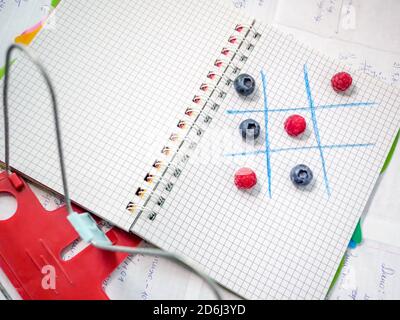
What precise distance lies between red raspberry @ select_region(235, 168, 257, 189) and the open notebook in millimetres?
24

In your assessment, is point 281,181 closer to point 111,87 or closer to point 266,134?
point 266,134

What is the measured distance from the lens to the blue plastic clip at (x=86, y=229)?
77 centimetres

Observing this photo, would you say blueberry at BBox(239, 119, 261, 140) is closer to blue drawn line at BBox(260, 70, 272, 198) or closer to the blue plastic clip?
blue drawn line at BBox(260, 70, 272, 198)

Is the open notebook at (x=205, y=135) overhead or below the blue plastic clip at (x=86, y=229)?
overhead

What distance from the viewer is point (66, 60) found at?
941mm

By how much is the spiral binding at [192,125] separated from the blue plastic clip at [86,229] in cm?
7

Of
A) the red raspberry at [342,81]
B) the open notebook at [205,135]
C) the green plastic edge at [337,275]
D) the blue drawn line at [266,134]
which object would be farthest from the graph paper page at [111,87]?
the green plastic edge at [337,275]

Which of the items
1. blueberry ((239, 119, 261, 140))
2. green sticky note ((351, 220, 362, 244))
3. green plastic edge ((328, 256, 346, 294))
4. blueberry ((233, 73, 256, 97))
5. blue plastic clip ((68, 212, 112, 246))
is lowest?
blue plastic clip ((68, 212, 112, 246))

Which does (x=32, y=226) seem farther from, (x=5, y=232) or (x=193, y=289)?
(x=193, y=289)

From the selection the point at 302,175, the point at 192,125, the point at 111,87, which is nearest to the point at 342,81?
the point at 302,175

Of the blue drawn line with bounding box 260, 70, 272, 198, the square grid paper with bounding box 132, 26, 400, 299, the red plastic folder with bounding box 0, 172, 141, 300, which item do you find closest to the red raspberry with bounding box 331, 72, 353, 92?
the square grid paper with bounding box 132, 26, 400, 299

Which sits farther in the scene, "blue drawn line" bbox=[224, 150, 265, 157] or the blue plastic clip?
"blue drawn line" bbox=[224, 150, 265, 157]

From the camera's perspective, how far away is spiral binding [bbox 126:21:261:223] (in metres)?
0.87

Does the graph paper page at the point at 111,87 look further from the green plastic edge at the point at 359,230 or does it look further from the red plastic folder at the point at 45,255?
the green plastic edge at the point at 359,230
